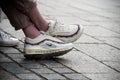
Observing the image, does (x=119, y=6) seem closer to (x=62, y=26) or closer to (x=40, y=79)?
(x=62, y=26)

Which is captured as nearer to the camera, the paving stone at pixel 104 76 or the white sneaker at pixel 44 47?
the paving stone at pixel 104 76

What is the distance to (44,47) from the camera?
3.61 meters

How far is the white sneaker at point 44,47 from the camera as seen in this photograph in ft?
11.7

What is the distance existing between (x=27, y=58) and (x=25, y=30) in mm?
244

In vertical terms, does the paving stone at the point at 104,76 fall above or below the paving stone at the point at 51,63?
below

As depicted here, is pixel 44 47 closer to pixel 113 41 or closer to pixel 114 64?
pixel 114 64

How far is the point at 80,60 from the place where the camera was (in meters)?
3.65

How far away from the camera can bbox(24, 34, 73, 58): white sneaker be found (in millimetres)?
3562

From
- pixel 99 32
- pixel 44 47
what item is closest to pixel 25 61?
pixel 44 47

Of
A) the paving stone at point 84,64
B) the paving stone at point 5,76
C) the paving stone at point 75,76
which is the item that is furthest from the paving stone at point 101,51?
the paving stone at point 5,76

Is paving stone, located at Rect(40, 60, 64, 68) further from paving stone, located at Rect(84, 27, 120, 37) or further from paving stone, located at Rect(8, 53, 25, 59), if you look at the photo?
paving stone, located at Rect(84, 27, 120, 37)

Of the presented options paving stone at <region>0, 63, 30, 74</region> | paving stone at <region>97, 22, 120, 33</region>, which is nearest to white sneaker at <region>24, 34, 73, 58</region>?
paving stone at <region>0, 63, 30, 74</region>

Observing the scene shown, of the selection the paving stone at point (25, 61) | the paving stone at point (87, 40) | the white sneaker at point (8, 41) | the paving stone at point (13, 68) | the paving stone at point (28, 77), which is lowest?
the paving stone at point (28, 77)

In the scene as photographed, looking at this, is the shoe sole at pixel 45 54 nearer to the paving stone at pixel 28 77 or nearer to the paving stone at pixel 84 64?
the paving stone at pixel 84 64
